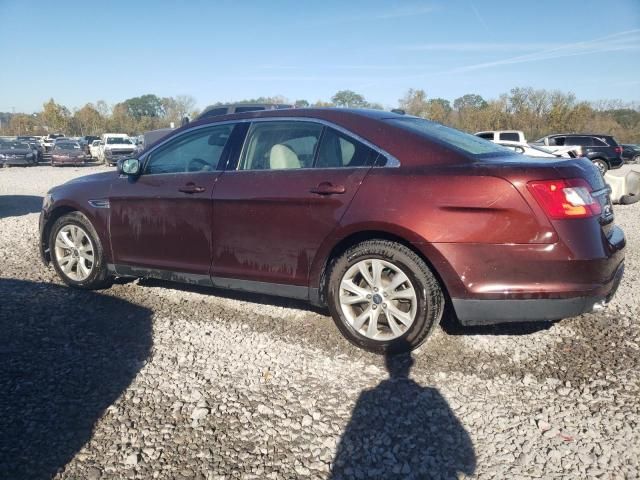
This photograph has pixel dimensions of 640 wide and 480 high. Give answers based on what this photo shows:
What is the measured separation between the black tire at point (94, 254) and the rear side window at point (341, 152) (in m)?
2.34

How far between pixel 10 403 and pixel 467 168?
2987 mm

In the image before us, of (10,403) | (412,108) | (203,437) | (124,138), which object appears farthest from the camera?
(412,108)

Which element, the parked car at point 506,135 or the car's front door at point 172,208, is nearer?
the car's front door at point 172,208

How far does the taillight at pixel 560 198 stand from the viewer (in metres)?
2.97

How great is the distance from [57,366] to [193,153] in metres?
1.97

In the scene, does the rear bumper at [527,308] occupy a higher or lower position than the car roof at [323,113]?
lower

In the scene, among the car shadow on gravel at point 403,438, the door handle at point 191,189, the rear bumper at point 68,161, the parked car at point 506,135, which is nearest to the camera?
the car shadow on gravel at point 403,438

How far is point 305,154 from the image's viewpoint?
3.78 meters

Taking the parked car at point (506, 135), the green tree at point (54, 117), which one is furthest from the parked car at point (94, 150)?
the green tree at point (54, 117)

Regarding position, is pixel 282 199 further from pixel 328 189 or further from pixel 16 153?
pixel 16 153

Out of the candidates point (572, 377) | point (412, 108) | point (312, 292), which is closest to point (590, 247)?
point (572, 377)

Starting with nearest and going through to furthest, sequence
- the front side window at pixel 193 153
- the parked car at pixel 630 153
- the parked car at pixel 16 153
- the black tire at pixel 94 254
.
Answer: the front side window at pixel 193 153, the black tire at pixel 94 254, the parked car at pixel 16 153, the parked car at pixel 630 153

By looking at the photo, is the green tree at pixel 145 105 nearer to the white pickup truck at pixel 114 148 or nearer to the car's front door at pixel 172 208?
the white pickup truck at pixel 114 148

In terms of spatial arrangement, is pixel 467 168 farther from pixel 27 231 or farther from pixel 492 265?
pixel 27 231
